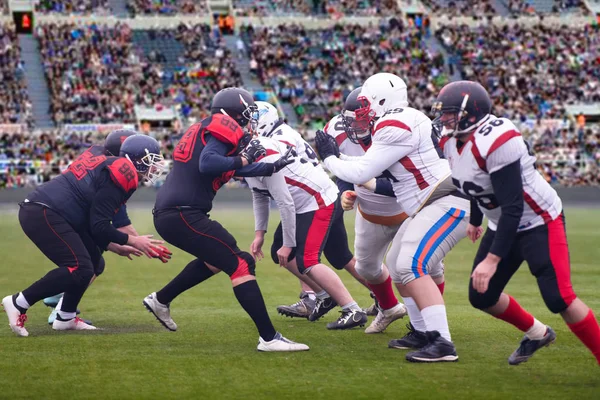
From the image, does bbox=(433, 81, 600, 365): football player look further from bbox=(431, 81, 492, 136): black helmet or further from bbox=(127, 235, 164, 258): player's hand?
bbox=(127, 235, 164, 258): player's hand

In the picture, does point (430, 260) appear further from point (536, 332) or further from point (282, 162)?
point (282, 162)

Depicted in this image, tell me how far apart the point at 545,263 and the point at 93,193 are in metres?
3.71

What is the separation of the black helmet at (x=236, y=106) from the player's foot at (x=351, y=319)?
6.35ft

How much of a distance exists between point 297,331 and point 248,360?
1500 mm

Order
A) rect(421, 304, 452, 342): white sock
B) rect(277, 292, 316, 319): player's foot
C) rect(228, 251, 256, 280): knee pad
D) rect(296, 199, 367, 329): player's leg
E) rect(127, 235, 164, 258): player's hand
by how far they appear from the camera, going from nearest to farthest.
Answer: rect(421, 304, 452, 342): white sock
rect(228, 251, 256, 280): knee pad
rect(127, 235, 164, 258): player's hand
rect(296, 199, 367, 329): player's leg
rect(277, 292, 316, 319): player's foot

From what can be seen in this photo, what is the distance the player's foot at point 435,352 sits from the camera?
623 centimetres

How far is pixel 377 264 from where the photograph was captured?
24.7 ft

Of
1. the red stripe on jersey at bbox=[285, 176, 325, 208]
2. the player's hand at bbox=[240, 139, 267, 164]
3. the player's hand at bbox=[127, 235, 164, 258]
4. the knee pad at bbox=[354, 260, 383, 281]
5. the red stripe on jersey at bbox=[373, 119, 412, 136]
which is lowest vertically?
the knee pad at bbox=[354, 260, 383, 281]

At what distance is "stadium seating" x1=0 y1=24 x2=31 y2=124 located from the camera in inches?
1315

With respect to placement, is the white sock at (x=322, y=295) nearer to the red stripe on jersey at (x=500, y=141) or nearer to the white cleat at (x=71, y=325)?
the white cleat at (x=71, y=325)

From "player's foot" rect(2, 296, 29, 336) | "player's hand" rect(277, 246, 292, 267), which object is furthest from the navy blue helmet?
"player's foot" rect(2, 296, 29, 336)

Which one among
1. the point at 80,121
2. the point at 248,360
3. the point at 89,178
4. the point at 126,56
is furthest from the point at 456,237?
the point at 126,56

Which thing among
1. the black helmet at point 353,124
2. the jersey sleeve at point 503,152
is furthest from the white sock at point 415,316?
the jersey sleeve at point 503,152

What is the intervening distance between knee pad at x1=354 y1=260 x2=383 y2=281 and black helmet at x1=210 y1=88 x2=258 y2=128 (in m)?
1.55
